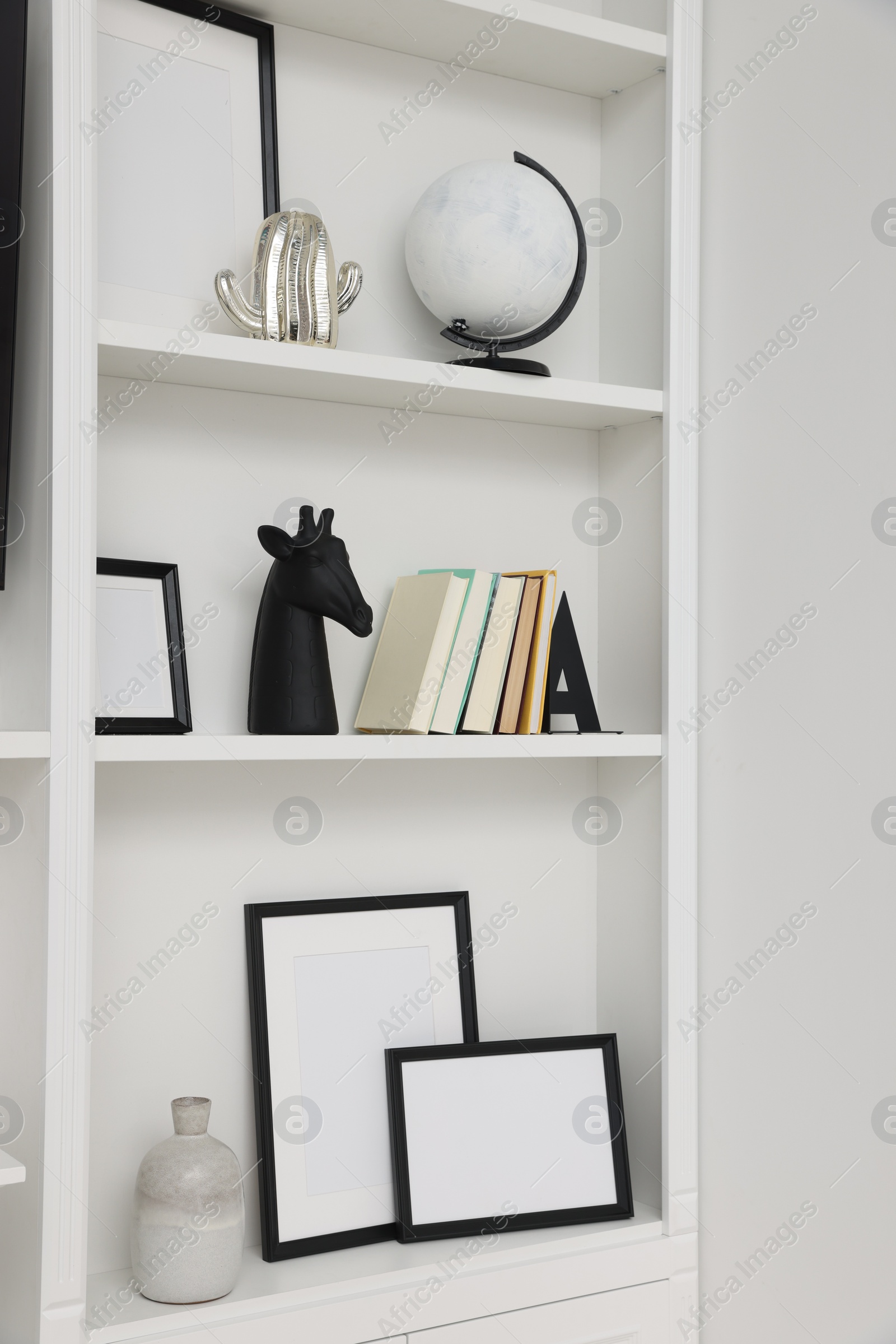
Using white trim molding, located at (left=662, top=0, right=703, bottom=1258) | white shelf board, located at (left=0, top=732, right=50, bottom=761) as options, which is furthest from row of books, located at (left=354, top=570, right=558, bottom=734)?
white shelf board, located at (left=0, top=732, right=50, bottom=761)

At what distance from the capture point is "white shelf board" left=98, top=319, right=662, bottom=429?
4.41 ft

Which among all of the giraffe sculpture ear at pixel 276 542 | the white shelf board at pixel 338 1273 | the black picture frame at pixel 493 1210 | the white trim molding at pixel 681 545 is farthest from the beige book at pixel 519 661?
the white shelf board at pixel 338 1273

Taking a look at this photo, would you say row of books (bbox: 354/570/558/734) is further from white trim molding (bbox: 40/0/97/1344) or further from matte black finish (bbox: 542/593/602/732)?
white trim molding (bbox: 40/0/97/1344)

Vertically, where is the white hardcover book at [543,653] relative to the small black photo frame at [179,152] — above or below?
below

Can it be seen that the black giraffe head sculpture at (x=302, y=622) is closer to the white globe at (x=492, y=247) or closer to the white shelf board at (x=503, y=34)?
the white globe at (x=492, y=247)

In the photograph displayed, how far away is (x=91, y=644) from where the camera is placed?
48.9 inches

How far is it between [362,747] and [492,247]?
26.5 inches

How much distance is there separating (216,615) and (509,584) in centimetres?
40

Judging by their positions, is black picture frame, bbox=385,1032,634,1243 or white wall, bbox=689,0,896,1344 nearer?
white wall, bbox=689,0,896,1344

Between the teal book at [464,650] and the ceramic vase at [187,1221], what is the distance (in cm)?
57

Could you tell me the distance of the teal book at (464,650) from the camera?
4.94ft

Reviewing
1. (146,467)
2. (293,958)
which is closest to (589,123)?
Result: (146,467)

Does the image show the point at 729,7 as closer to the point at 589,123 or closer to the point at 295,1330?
A: the point at 589,123

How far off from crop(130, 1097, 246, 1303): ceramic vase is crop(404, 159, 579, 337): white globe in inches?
42.3
